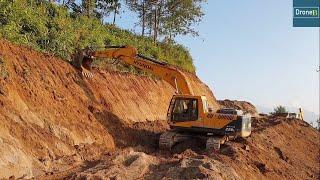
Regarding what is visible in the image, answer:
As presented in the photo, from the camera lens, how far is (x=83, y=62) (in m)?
20.5

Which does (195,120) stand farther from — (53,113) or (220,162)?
(53,113)

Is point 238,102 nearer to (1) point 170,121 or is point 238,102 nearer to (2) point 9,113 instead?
(1) point 170,121

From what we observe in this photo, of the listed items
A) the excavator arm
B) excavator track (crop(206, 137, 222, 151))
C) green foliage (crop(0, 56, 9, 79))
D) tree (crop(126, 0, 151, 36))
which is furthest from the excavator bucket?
tree (crop(126, 0, 151, 36))

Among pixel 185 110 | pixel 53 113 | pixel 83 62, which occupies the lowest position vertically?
pixel 53 113

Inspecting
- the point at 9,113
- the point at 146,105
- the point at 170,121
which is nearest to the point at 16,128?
the point at 9,113

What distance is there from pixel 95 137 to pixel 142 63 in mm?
4768

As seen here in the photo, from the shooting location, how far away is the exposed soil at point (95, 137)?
12375 mm

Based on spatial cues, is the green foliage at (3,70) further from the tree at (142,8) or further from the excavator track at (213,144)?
the tree at (142,8)

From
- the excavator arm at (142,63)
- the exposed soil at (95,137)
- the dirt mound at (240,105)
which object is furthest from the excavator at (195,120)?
the dirt mound at (240,105)

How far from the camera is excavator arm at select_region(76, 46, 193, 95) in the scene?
65.1 feet

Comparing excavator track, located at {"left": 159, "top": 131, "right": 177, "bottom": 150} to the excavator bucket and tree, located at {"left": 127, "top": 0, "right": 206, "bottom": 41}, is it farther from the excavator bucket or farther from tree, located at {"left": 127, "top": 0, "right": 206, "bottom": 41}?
tree, located at {"left": 127, "top": 0, "right": 206, "bottom": 41}

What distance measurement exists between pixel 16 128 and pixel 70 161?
5.92ft

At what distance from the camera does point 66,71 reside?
18.9m

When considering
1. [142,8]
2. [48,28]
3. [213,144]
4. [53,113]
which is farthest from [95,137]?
[142,8]
